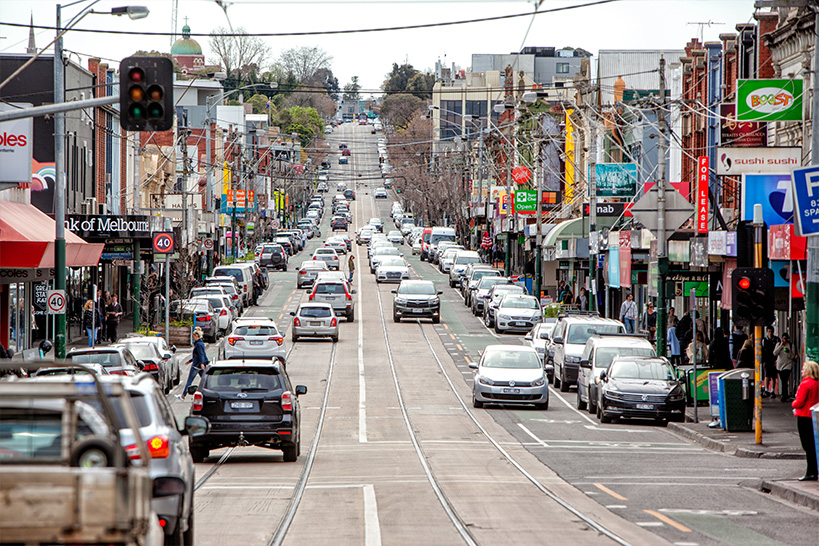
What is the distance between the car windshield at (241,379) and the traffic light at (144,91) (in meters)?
5.05

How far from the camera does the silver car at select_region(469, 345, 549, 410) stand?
2975cm

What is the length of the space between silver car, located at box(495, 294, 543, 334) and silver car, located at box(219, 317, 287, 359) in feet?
46.3

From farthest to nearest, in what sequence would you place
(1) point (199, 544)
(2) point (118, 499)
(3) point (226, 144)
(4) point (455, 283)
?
(3) point (226, 144) → (4) point (455, 283) → (1) point (199, 544) → (2) point (118, 499)

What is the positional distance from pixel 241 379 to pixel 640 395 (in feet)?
34.4

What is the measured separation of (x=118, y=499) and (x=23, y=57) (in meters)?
40.9

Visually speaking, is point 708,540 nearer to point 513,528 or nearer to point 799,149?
point 513,528

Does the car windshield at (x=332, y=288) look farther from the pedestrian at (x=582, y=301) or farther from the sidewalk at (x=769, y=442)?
the sidewalk at (x=769, y=442)

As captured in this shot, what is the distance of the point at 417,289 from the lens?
54.2 metres

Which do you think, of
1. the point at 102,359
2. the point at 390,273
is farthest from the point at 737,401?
the point at 390,273

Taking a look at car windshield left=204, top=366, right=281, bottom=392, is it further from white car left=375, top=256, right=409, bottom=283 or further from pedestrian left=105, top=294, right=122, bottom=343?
white car left=375, top=256, right=409, bottom=283

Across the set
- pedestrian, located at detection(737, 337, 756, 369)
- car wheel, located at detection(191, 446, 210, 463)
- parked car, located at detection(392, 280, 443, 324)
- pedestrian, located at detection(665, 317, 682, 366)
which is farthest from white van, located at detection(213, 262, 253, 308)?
car wheel, located at detection(191, 446, 210, 463)

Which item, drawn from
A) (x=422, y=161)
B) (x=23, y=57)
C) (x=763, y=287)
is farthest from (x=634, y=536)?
(x=422, y=161)

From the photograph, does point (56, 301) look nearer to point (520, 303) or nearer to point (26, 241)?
point (26, 241)

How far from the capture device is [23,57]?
44.9 metres
